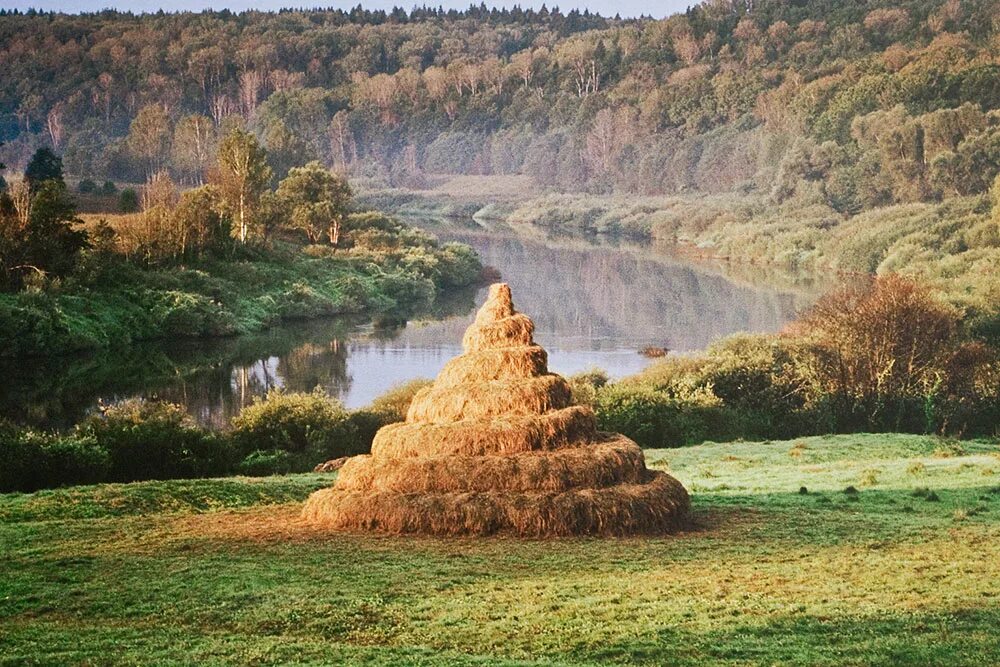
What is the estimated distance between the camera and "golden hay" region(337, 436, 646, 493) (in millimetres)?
16969

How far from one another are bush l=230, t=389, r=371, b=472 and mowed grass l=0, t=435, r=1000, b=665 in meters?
8.60

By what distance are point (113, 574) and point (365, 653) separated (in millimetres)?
3974

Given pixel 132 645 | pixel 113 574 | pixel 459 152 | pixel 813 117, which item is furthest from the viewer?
pixel 459 152

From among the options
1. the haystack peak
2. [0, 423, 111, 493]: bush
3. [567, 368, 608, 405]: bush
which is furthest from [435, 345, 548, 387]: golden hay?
[567, 368, 608, 405]: bush

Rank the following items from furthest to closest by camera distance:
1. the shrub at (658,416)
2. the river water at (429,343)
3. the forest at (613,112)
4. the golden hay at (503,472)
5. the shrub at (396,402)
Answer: the forest at (613,112) → the river water at (429,343) → the shrub at (658,416) → the shrub at (396,402) → the golden hay at (503,472)

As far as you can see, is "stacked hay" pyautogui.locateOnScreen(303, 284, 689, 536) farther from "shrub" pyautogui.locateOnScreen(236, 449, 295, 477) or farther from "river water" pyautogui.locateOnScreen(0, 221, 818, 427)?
"river water" pyautogui.locateOnScreen(0, 221, 818, 427)

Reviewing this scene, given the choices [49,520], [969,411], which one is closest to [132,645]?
[49,520]

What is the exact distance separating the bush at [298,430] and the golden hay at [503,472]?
11.6 metres

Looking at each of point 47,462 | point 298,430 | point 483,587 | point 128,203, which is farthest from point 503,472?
point 128,203

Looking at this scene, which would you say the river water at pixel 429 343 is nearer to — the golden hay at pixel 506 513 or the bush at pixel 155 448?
the bush at pixel 155 448

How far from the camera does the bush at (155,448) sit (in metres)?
25.5

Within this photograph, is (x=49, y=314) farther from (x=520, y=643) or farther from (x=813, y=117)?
(x=813, y=117)

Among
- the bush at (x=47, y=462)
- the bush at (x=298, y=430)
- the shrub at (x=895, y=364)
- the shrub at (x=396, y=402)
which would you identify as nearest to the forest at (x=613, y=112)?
the shrub at (x=895, y=364)

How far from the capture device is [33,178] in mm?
68500
